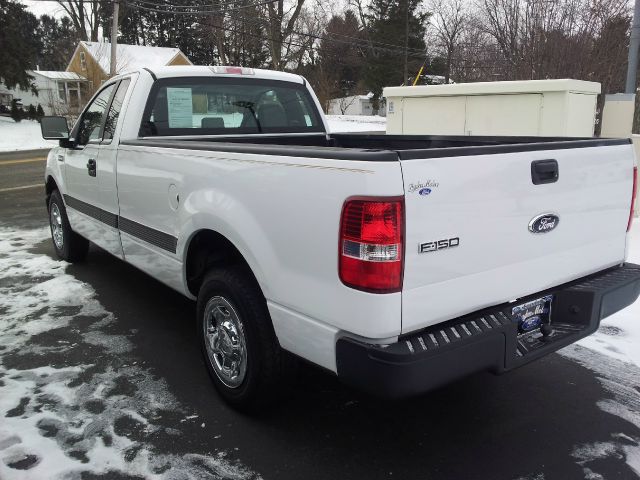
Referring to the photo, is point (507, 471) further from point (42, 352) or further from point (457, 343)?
point (42, 352)

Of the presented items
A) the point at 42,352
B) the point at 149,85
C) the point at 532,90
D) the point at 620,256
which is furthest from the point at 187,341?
the point at 532,90

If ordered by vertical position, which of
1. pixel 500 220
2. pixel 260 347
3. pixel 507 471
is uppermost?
pixel 500 220

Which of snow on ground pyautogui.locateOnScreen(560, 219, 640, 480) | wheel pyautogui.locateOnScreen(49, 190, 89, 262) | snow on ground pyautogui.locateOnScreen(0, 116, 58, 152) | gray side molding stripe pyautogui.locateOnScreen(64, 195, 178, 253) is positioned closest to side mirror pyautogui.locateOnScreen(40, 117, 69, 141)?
gray side molding stripe pyautogui.locateOnScreen(64, 195, 178, 253)

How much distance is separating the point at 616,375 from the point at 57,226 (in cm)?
565

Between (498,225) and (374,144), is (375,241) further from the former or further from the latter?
→ (374,144)

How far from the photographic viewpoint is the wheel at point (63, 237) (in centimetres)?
601

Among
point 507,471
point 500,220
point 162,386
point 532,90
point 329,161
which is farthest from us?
point 532,90

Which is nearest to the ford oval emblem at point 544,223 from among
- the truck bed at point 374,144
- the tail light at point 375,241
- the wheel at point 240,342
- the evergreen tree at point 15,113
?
the truck bed at point 374,144

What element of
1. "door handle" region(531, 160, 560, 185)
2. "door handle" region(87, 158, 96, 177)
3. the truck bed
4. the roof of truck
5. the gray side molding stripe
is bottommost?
the gray side molding stripe

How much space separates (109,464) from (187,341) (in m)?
1.55

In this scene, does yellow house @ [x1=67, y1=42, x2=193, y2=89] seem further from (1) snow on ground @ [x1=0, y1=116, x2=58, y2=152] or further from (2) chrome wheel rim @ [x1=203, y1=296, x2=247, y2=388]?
(2) chrome wheel rim @ [x1=203, y1=296, x2=247, y2=388]

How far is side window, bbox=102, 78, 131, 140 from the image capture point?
454cm

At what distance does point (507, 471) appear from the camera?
8.82ft

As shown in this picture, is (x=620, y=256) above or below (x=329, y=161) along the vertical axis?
below
